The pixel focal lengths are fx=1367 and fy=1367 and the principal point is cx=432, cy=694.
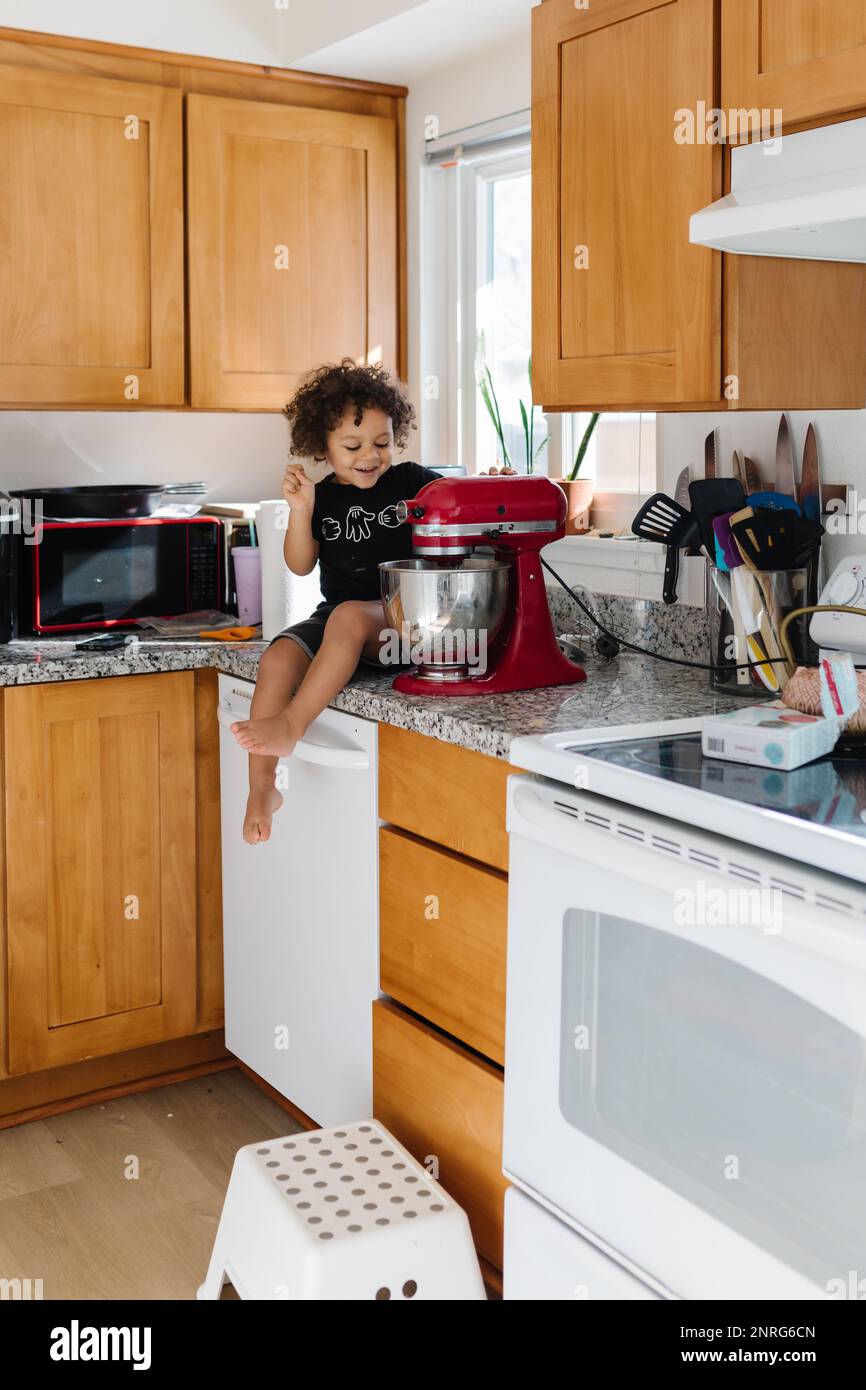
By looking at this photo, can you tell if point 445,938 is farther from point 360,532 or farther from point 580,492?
point 580,492

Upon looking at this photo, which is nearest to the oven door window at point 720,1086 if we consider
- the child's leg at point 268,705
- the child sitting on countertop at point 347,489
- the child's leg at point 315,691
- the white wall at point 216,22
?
the child's leg at point 315,691

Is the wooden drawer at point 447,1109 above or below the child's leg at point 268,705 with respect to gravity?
below

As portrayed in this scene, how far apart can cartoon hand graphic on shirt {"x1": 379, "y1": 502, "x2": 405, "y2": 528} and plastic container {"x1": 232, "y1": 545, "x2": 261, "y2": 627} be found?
1.27 ft

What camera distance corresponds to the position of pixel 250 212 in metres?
2.79

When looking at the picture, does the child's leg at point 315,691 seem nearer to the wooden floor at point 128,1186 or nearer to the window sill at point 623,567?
the window sill at point 623,567

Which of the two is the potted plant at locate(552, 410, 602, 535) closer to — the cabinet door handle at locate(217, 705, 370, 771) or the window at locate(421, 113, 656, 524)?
the window at locate(421, 113, 656, 524)

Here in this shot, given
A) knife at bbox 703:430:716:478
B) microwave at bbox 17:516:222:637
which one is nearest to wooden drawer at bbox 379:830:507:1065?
knife at bbox 703:430:716:478

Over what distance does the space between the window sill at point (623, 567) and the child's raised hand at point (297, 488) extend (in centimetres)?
52

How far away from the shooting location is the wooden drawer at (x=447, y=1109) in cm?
187

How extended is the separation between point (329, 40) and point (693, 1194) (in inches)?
88.4

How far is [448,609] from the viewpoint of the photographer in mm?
1990

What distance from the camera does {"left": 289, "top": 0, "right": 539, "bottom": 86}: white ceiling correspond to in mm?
2504

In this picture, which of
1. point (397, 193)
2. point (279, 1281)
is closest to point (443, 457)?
point (397, 193)

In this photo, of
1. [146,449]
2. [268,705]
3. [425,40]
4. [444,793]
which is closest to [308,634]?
[268,705]
